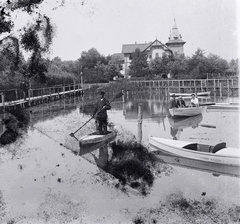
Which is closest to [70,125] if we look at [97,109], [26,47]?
[97,109]

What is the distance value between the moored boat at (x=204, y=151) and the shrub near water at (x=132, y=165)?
90cm

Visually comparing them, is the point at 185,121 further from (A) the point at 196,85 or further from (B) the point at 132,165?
(A) the point at 196,85

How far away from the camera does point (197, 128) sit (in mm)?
18469

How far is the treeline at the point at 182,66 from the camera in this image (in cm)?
4788

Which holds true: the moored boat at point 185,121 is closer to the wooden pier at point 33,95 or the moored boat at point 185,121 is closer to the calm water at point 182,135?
the calm water at point 182,135

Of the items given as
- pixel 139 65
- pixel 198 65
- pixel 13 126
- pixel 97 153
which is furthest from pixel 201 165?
pixel 139 65

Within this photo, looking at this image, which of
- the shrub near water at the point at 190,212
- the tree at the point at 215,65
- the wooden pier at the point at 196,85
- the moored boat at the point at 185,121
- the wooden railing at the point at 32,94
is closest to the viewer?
the shrub near water at the point at 190,212

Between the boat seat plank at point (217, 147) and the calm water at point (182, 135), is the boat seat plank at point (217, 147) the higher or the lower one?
the higher one

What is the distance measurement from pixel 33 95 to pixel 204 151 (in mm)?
22424

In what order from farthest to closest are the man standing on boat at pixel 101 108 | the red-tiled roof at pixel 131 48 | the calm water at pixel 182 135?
the red-tiled roof at pixel 131 48, the man standing on boat at pixel 101 108, the calm water at pixel 182 135

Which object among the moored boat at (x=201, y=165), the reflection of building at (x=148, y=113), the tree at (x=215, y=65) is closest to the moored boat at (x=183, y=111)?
the reflection of building at (x=148, y=113)

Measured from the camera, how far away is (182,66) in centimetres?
5197

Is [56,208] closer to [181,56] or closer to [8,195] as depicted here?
[8,195]

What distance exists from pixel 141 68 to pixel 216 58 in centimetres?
1333
